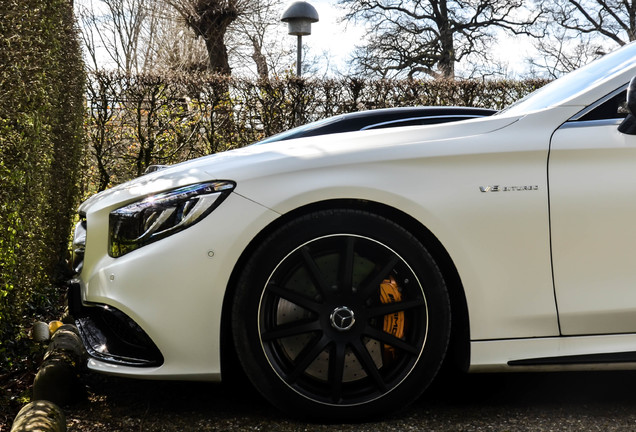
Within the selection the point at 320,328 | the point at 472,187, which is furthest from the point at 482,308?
the point at 320,328

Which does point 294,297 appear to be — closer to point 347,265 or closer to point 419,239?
point 347,265

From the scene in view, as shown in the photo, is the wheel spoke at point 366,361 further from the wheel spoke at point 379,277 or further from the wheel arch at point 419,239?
the wheel arch at point 419,239

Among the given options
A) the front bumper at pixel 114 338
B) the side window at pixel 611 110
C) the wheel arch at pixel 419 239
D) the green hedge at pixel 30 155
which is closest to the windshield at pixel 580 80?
the side window at pixel 611 110

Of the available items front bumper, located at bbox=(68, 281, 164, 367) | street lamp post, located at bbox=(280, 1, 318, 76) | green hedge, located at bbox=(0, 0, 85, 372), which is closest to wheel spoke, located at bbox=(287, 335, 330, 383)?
front bumper, located at bbox=(68, 281, 164, 367)

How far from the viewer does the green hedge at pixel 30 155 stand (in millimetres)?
3402

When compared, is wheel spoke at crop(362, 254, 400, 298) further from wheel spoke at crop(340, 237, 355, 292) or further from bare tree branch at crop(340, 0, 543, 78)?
bare tree branch at crop(340, 0, 543, 78)

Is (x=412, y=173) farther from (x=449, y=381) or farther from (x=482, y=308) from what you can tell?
(x=449, y=381)

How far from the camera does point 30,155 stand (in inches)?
154

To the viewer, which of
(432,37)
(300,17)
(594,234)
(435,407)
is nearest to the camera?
(594,234)

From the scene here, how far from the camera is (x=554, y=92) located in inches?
121

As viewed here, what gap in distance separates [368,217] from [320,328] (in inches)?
17.7

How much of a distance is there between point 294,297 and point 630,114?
146 cm

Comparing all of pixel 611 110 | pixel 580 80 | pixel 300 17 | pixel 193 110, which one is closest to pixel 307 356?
pixel 611 110

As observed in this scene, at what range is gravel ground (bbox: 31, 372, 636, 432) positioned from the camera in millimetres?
2672
